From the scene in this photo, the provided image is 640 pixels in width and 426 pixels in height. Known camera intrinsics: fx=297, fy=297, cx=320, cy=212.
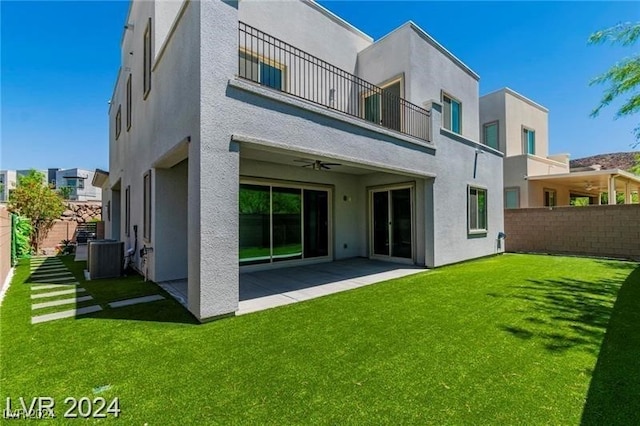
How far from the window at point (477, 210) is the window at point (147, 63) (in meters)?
11.2

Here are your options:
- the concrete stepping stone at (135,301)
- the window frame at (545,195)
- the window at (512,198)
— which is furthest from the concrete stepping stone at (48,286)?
the window frame at (545,195)

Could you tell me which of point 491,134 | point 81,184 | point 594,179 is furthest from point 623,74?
point 81,184

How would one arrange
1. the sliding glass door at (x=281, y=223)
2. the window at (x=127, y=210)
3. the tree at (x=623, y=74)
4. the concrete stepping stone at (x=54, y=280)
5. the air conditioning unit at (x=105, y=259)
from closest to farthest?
1. the concrete stepping stone at (x=54, y=280)
2. the air conditioning unit at (x=105, y=259)
3. the sliding glass door at (x=281, y=223)
4. the tree at (x=623, y=74)
5. the window at (x=127, y=210)

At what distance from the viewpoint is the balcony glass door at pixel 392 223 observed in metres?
10.4

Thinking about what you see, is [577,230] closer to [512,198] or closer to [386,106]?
[512,198]

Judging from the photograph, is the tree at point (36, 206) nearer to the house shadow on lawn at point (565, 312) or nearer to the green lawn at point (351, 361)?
the green lawn at point (351, 361)

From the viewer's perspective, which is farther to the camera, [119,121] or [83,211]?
[83,211]

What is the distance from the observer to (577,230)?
12.6m

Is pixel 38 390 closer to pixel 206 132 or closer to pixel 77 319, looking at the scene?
pixel 77 319

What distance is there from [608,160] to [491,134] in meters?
26.0

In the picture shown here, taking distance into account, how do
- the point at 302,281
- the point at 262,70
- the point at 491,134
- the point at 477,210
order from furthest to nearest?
the point at 491,134
the point at 477,210
the point at 262,70
the point at 302,281

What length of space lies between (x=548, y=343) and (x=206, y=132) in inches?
224

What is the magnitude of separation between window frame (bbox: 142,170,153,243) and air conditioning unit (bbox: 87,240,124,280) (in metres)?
0.92

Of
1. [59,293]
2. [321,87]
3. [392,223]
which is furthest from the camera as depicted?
[392,223]
